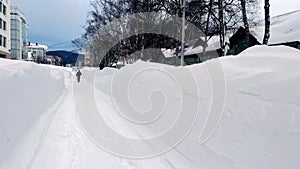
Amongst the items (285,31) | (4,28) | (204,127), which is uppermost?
(4,28)

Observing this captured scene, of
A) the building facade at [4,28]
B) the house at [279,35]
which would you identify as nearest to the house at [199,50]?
the house at [279,35]

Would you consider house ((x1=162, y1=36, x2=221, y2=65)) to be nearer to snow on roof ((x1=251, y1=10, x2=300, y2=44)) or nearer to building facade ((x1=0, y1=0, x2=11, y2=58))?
snow on roof ((x1=251, y1=10, x2=300, y2=44))

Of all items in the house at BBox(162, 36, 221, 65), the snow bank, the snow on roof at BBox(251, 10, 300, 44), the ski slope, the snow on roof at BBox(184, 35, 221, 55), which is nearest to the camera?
the ski slope

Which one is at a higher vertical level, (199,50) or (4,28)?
(4,28)

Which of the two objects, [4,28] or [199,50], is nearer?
[199,50]

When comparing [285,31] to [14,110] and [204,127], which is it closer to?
[204,127]

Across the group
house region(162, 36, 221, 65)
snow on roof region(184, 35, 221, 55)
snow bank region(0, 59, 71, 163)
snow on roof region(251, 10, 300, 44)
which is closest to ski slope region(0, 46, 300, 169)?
snow bank region(0, 59, 71, 163)

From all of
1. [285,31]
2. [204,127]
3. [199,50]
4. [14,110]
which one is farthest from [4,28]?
[204,127]

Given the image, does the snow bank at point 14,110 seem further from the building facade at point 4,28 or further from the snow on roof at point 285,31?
the building facade at point 4,28

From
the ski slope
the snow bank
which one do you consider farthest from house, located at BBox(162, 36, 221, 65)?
the ski slope

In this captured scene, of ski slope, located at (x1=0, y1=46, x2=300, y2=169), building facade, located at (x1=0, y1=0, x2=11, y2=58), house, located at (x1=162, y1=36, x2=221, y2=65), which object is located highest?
building facade, located at (x1=0, y1=0, x2=11, y2=58)

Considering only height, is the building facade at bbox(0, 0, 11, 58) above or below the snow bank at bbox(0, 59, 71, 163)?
above

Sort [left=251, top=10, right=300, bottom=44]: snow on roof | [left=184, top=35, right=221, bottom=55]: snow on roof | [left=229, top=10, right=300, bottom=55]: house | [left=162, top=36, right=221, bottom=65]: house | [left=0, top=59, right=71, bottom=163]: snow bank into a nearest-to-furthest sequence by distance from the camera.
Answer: [left=0, top=59, right=71, bottom=163]: snow bank → [left=229, top=10, right=300, bottom=55]: house → [left=251, top=10, right=300, bottom=44]: snow on roof → [left=162, top=36, right=221, bottom=65]: house → [left=184, top=35, right=221, bottom=55]: snow on roof

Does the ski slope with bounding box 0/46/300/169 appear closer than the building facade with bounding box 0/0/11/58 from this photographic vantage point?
Yes
